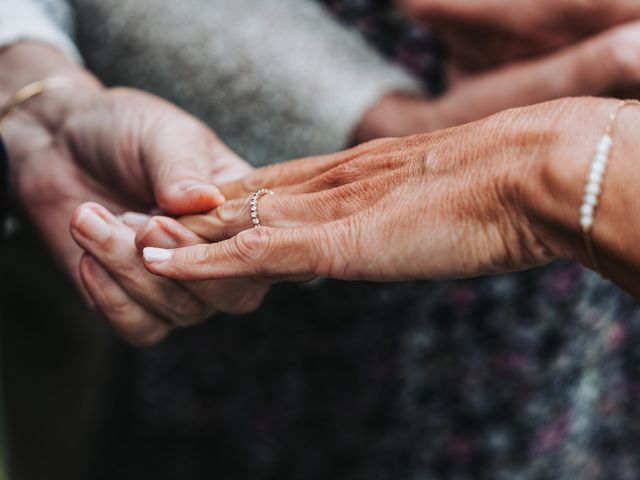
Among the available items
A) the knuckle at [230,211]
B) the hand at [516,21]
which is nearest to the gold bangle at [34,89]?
the knuckle at [230,211]

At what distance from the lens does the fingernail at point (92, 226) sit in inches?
30.2

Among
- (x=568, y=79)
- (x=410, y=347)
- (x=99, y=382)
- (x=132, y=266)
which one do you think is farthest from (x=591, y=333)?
(x=99, y=382)

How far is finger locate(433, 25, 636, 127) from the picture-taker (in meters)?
0.87

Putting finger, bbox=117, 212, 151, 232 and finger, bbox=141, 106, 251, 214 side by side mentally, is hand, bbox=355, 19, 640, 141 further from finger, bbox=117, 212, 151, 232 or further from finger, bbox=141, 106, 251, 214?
finger, bbox=117, 212, 151, 232

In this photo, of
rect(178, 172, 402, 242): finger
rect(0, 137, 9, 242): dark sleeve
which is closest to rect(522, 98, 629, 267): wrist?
rect(178, 172, 402, 242): finger

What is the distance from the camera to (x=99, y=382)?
1.78m

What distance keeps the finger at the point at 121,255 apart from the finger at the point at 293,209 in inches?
2.7

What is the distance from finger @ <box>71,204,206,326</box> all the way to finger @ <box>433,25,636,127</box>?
1.62ft

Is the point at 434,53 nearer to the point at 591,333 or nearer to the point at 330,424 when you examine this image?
the point at 591,333

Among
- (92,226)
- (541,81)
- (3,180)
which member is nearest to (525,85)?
(541,81)

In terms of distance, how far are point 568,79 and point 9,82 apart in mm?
796

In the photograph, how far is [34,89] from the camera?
3.21 feet

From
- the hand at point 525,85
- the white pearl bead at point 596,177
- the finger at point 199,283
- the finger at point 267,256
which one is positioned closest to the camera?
the white pearl bead at point 596,177

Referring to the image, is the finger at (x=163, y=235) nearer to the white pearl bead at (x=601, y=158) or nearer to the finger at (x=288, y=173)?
the finger at (x=288, y=173)
